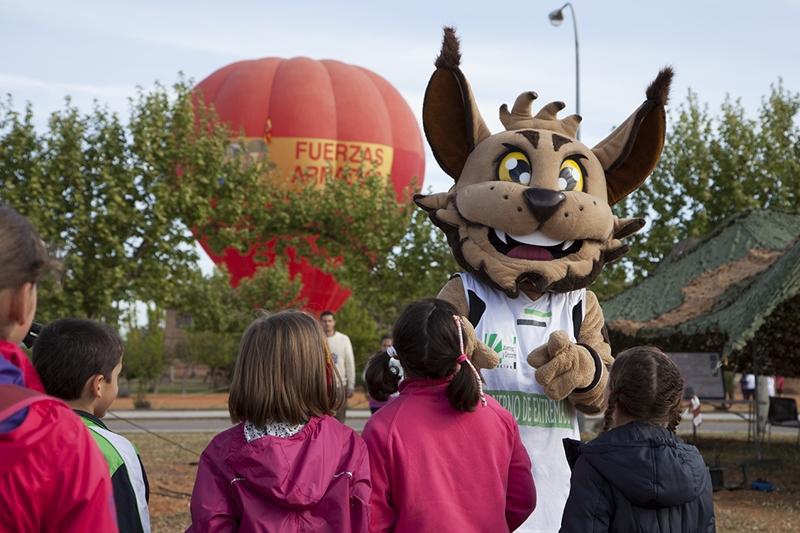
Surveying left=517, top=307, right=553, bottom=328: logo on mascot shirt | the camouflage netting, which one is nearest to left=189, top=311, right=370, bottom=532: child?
left=517, top=307, right=553, bottom=328: logo on mascot shirt

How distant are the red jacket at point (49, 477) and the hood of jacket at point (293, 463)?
1.09 m

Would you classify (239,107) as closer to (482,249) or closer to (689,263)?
(689,263)

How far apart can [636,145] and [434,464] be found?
2.74 m

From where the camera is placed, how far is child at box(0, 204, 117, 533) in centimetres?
182

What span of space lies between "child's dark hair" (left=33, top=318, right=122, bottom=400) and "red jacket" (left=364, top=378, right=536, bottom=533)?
0.88 metres

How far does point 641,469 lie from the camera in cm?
310

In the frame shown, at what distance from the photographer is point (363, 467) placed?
10.1 feet

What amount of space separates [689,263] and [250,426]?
36.5 feet

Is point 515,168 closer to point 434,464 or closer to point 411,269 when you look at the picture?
point 434,464

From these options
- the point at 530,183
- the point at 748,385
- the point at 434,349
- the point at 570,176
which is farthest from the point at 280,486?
the point at 748,385

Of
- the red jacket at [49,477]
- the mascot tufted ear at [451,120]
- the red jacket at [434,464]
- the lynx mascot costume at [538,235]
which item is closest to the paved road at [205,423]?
the mascot tufted ear at [451,120]

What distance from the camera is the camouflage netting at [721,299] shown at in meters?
10.9

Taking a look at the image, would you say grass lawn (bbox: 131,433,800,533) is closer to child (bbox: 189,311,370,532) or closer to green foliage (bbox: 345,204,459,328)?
child (bbox: 189,311,370,532)

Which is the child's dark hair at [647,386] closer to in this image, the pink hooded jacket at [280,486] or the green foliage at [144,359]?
the pink hooded jacket at [280,486]
